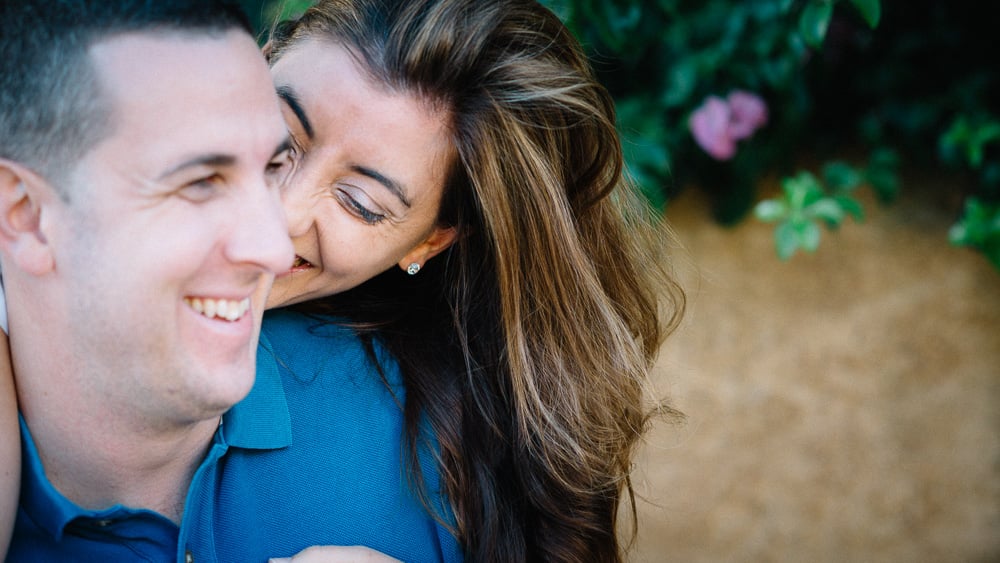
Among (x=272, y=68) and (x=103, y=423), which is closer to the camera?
(x=103, y=423)

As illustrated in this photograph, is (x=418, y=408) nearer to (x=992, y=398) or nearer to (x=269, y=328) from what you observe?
(x=269, y=328)

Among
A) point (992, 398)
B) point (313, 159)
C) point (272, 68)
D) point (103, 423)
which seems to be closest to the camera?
point (103, 423)

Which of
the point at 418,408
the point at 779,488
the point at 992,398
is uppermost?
the point at 418,408

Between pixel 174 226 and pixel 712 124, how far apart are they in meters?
1.81

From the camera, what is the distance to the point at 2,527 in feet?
5.00

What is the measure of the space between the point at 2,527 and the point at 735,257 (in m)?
2.53

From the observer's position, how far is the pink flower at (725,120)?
9.36ft

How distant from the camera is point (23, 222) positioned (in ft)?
4.83

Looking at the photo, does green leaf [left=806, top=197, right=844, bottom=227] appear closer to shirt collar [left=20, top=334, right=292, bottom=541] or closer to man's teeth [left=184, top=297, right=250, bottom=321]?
shirt collar [left=20, top=334, right=292, bottom=541]

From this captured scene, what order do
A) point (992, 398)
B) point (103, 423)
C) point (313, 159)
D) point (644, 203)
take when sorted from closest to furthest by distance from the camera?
point (103, 423), point (313, 159), point (644, 203), point (992, 398)

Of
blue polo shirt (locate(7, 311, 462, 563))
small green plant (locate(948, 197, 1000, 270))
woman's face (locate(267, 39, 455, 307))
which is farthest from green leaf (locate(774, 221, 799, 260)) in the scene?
blue polo shirt (locate(7, 311, 462, 563))

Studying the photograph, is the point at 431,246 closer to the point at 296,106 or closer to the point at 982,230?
the point at 296,106

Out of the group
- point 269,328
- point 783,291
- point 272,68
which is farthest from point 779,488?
point 272,68

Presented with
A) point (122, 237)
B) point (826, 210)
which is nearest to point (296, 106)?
point (122, 237)
